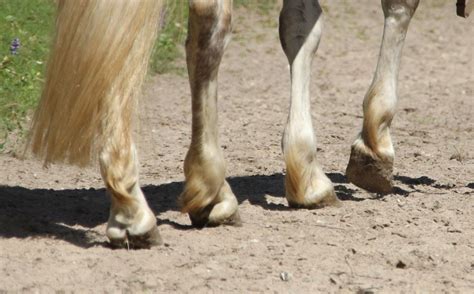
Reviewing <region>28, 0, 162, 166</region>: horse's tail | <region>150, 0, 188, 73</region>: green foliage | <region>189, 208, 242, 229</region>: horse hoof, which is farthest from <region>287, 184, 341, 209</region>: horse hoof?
<region>150, 0, 188, 73</region>: green foliage

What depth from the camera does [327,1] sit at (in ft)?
38.5

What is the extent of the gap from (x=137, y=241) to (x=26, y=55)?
4073mm

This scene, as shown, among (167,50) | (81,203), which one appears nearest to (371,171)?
(81,203)

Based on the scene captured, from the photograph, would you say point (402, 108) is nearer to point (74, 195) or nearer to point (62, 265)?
point (74, 195)

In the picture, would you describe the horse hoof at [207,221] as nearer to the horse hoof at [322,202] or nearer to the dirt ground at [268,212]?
the dirt ground at [268,212]

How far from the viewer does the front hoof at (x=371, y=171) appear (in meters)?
5.78

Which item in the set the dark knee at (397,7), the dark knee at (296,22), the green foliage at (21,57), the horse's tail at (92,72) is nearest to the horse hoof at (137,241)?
the horse's tail at (92,72)

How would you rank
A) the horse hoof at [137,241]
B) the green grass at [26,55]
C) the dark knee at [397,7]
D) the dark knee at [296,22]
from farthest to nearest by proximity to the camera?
the green grass at [26,55]
the dark knee at [397,7]
the dark knee at [296,22]
the horse hoof at [137,241]

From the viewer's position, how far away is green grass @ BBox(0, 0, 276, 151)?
23.6ft

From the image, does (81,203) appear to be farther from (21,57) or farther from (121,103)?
(21,57)

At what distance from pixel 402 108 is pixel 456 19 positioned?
3437 mm

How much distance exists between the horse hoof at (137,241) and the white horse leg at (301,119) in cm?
105

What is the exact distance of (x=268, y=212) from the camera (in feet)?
17.5

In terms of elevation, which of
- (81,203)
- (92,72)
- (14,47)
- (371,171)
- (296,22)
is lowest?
(81,203)
